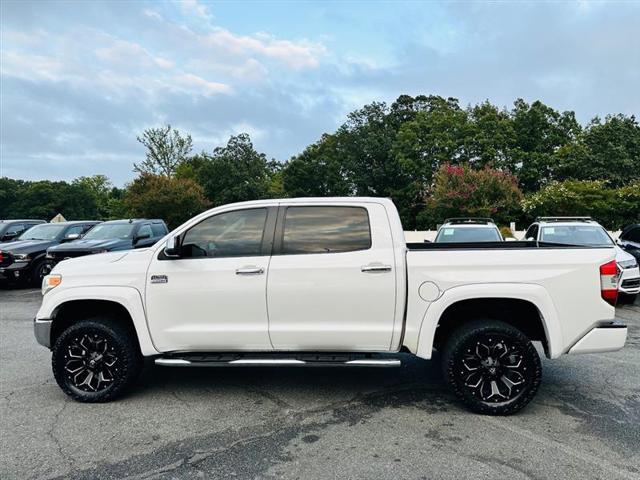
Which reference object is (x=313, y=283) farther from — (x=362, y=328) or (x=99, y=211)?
(x=99, y=211)

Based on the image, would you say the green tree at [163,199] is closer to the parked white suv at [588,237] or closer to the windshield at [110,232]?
the windshield at [110,232]

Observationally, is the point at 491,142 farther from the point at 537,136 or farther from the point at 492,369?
the point at 492,369

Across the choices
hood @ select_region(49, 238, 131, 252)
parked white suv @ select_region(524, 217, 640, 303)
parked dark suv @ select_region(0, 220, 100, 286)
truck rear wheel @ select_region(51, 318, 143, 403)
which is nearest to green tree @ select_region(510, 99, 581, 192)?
parked white suv @ select_region(524, 217, 640, 303)

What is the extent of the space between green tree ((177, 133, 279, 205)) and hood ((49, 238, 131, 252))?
35.8m

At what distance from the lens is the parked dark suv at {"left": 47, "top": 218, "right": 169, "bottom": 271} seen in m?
11.3

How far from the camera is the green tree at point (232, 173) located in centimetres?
4891

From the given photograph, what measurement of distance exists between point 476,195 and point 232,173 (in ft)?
93.0

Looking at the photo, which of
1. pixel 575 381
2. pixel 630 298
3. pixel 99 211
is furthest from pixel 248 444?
pixel 99 211

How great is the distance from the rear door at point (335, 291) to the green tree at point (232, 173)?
1730 inches

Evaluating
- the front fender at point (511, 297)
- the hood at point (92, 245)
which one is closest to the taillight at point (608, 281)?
the front fender at point (511, 297)

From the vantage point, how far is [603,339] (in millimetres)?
4141

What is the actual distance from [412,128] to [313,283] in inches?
1691

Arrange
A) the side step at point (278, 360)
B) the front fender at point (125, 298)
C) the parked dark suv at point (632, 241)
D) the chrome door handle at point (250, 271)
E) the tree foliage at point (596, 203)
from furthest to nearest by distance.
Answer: the tree foliage at point (596, 203), the parked dark suv at point (632, 241), the front fender at point (125, 298), the chrome door handle at point (250, 271), the side step at point (278, 360)

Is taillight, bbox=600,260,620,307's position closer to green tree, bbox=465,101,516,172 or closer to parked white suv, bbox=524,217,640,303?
parked white suv, bbox=524,217,640,303
